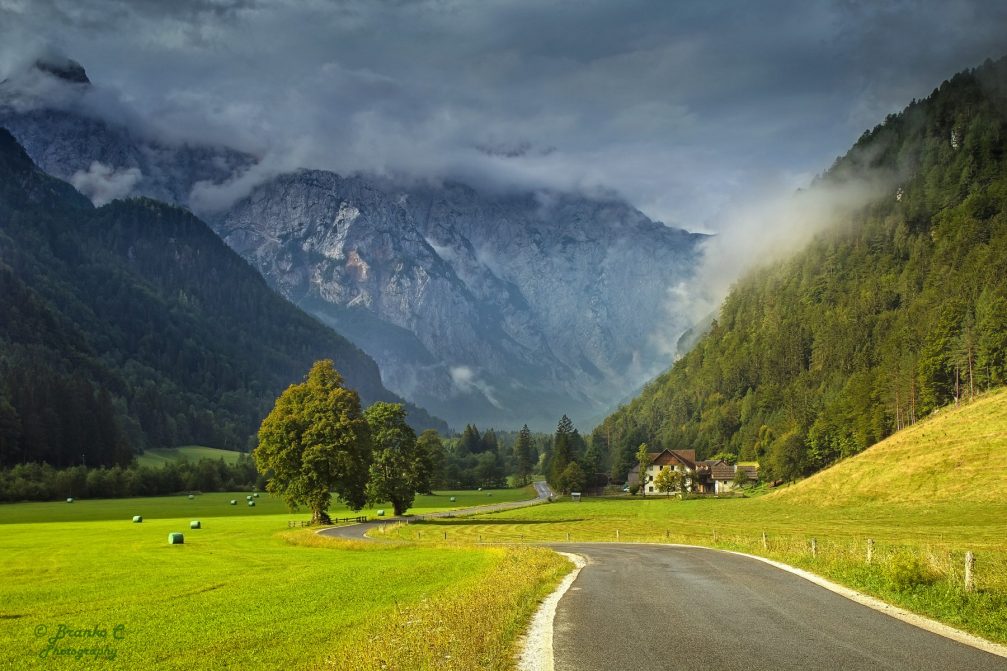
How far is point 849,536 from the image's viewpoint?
185 ft

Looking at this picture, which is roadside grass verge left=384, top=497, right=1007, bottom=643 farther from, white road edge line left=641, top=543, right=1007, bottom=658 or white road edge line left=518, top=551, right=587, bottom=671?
white road edge line left=518, top=551, right=587, bottom=671

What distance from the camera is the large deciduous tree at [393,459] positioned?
94875 millimetres

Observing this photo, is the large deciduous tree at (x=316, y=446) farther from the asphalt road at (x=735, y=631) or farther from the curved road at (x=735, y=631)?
the asphalt road at (x=735, y=631)

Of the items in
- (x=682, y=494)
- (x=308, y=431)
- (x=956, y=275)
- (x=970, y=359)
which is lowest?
(x=682, y=494)

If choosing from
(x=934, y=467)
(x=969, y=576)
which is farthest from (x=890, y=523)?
(x=969, y=576)

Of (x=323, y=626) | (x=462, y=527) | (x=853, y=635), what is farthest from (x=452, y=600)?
(x=462, y=527)

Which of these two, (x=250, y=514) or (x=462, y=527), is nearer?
(x=462, y=527)

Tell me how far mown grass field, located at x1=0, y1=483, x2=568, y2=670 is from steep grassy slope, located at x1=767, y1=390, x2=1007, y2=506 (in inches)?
2336

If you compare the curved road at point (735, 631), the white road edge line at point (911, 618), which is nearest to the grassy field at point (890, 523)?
the white road edge line at point (911, 618)

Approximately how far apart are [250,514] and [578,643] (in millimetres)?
111717

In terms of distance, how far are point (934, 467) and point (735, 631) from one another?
278 ft

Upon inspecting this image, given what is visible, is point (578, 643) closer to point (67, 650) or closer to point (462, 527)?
point (67, 650)

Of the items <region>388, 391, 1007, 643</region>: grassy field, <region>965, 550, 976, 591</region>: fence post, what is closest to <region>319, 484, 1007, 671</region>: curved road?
<region>388, 391, 1007, 643</region>: grassy field

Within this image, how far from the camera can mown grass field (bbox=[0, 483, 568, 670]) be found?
56.7ft
